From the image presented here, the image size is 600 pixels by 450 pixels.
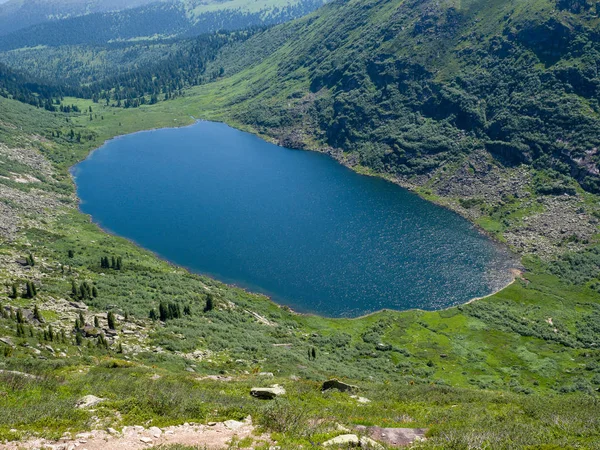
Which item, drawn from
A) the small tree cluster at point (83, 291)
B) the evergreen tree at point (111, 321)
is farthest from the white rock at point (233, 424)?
the small tree cluster at point (83, 291)

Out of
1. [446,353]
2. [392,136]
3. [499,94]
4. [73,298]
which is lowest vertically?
[446,353]

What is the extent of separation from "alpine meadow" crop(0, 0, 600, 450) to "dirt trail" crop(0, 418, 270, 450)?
0.14 meters

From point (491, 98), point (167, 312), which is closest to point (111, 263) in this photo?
point (167, 312)

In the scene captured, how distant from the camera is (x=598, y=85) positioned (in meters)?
146

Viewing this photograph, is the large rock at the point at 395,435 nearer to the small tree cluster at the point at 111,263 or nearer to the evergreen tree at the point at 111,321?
the evergreen tree at the point at 111,321

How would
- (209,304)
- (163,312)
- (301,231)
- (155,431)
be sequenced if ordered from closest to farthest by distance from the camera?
1. (155,431)
2. (163,312)
3. (209,304)
4. (301,231)

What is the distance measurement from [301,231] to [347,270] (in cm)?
2264

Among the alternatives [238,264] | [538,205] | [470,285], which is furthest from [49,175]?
[538,205]

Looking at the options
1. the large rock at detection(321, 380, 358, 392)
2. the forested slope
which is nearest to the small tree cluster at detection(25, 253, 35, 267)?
the large rock at detection(321, 380, 358, 392)

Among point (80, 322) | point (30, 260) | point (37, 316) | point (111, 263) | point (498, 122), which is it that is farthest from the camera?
point (498, 122)

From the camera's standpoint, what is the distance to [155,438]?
26156 millimetres

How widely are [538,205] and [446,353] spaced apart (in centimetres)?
7201

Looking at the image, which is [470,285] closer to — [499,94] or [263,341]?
[263,341]

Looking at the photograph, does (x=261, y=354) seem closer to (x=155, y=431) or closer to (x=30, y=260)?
(x=155, y=431)
